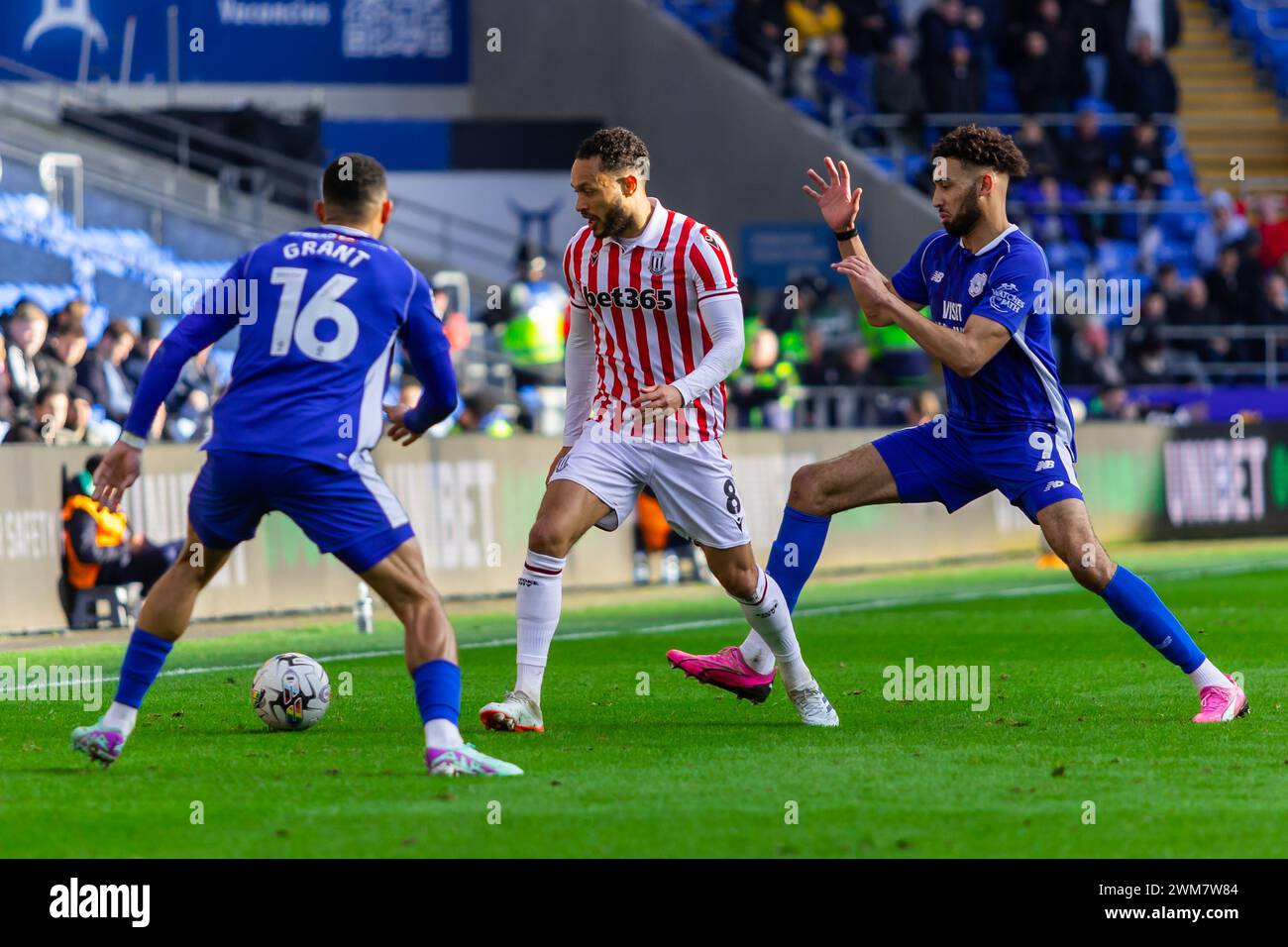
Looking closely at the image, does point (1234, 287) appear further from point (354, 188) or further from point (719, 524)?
point (354, 188)

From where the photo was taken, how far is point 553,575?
862 centimetres

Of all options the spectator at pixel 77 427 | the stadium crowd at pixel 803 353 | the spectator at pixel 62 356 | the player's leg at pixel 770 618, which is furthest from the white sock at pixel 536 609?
the spectator at pixel 62 356

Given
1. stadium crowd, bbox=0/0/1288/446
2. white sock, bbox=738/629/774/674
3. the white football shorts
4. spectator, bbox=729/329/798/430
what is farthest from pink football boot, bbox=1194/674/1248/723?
spectator, bbox=729/329/798/430

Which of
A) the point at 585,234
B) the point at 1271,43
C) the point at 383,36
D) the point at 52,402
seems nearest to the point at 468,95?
the point at 383,36

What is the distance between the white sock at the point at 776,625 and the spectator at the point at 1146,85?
23.3 meters

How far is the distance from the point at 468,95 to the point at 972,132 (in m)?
23.1

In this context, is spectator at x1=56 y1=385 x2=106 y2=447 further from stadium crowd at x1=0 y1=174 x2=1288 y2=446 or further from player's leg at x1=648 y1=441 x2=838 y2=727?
player's leg at x1=648 y1=441 x2=838 y2=727

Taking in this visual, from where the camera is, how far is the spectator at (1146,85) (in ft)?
100

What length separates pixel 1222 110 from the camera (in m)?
34.0

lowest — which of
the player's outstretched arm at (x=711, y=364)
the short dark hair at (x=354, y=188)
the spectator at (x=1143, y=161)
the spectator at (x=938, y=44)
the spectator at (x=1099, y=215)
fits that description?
the player's outstretched arm at (x=711, y=364)

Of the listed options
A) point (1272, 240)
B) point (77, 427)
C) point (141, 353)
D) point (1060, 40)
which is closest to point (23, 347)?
point (77, 427)

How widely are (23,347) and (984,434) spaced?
872cm

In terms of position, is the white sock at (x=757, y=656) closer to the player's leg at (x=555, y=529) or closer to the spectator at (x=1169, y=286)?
the player's leg at (x=555, y=529)

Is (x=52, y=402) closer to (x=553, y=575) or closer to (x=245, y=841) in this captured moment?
(x=553, y=575)
